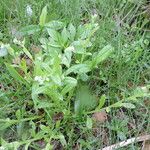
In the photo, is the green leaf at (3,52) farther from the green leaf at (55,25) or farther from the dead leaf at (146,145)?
the dead leaf at (146,145)

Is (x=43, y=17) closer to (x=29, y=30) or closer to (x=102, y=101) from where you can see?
(x=29, y=30)

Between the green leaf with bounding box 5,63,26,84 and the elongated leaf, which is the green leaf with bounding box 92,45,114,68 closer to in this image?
the elongated leaf

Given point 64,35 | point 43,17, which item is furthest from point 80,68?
point 43,17

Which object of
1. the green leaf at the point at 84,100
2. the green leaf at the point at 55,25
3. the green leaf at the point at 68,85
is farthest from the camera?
the green leaf at the point at 55,25

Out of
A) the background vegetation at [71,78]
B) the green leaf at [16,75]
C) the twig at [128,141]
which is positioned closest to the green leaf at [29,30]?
the background vegetation at [71,78]

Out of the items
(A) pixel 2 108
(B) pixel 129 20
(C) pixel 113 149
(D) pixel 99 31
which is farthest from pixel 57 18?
(C) pixel 113 149
